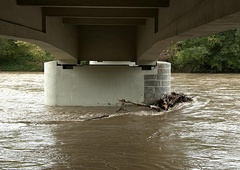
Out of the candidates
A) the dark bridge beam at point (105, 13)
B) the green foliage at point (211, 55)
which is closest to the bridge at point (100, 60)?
the dark bridge beam at point (105, 13)

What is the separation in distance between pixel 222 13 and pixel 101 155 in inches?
235

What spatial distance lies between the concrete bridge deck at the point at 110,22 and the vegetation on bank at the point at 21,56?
30579 millimetres

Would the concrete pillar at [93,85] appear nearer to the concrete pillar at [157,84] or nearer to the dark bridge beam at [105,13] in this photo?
the concrete pillar at [157,84]

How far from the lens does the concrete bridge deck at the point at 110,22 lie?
4793mm

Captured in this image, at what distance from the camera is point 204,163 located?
8.35 metres

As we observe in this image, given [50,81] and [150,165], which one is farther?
[50,81]

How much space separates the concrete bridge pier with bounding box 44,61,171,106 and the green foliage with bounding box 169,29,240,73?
26.5 m

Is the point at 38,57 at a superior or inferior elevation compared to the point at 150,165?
superior

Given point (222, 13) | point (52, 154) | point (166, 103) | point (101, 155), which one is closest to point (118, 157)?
point (101, 155)

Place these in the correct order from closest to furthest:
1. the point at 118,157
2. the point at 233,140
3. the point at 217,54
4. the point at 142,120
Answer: the point at 118,157, the point at 233,140, the point at 142,120, the point at 217,54

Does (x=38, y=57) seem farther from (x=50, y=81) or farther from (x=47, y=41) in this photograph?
(x=47, y=41)

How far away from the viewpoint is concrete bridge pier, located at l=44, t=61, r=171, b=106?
15.7 meters

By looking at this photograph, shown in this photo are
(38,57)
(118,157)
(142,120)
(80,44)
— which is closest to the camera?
(118,157)

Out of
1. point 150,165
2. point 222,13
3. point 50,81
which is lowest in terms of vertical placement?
point 150,165
